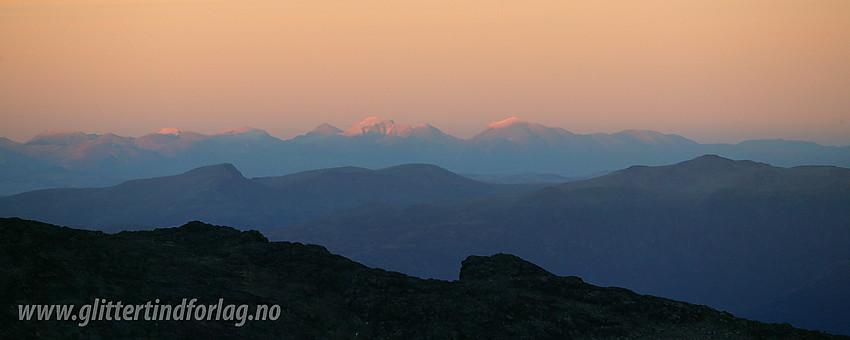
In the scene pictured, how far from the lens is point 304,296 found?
5478cm

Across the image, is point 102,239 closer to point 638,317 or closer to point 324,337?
point 324,337

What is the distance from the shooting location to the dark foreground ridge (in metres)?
42.5

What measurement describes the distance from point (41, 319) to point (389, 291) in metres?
26.3

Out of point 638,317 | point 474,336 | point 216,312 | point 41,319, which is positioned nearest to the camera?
point 41,319

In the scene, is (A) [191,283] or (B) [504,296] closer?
(A) [191,283]

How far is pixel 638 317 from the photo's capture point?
5547cm

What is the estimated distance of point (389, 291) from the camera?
5691 centimetres

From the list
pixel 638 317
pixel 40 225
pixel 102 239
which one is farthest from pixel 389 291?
pixel 40 225

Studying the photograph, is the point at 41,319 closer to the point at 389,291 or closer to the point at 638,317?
the point at 389,291

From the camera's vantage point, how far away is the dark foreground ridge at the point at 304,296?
139ft

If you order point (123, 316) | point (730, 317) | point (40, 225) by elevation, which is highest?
point (40, 225)

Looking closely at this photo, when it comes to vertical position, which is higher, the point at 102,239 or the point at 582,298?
the point at 102,239

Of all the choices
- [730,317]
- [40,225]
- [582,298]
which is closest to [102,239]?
[40,225]

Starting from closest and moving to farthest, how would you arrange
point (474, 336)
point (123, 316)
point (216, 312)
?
point (123, 316), point (216, 312), point (474, 336)
